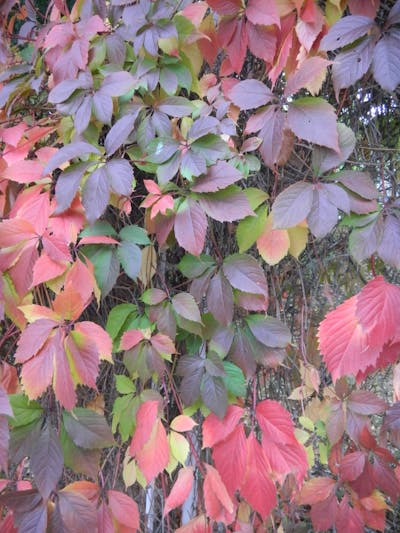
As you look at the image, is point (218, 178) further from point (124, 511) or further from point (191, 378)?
point (124, 511)

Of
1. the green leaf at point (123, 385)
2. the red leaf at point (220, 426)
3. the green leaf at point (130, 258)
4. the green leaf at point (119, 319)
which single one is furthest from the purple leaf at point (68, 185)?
the red leaf at point (220, 426)

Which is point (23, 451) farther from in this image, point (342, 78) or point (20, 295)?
point (342, 78)

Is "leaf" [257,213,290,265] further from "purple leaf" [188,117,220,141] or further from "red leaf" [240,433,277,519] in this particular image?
"red leaf" [240,433,277,519]

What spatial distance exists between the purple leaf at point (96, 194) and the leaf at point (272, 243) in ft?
0.85

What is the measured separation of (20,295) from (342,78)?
1.96ft

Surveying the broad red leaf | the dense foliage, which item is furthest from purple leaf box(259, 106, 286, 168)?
the broad red leaf

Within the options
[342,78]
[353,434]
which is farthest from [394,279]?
[342,78]

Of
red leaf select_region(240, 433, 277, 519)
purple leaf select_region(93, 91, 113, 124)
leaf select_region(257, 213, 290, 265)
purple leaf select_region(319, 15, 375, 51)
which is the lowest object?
red leaf select_region(240, 433, 277, 519)

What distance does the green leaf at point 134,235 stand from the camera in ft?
2.35

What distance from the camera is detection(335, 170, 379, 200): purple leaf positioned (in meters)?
0.65

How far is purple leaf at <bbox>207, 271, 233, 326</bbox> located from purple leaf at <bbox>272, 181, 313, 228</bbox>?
0.13 metres

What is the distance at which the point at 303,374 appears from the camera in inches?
34.2

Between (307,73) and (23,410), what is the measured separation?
668mm

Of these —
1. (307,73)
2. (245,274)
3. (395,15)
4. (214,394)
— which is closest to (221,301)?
(245,274)
